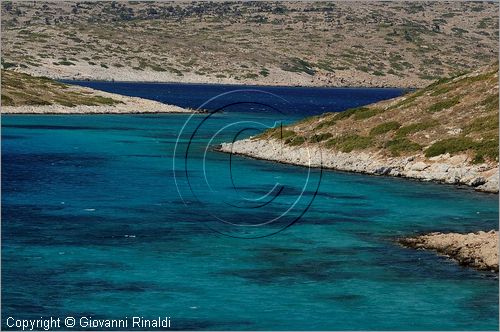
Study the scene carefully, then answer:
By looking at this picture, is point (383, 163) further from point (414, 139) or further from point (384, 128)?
point (384, 128)

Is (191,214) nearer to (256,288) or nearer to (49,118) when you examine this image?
(256,288)

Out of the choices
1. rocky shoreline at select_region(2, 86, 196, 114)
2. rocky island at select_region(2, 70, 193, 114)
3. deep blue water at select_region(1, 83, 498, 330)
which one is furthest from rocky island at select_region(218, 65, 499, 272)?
rocky island at select_region(2, 70, 193, 114)

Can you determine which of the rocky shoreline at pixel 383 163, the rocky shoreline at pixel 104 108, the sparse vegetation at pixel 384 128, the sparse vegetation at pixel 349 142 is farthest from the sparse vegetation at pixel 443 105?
the rocky shoreline at pixel 104 108

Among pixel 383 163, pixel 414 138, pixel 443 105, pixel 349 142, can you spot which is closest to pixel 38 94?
pixel 349 142

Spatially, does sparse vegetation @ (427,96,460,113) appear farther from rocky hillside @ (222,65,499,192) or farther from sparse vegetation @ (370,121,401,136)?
sparse vegetation @ (370,121,401,136)

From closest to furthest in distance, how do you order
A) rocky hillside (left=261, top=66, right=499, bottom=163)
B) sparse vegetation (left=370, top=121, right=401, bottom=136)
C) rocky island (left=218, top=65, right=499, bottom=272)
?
rocky island (left=218, top=65, right=499, bottom=272) < rocky hillside (left=261, top=66, right=499, bottom=163) < sparse vegetation (left=370, top=121, right=401, bottom=136)
